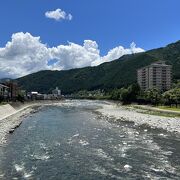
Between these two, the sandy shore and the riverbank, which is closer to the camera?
the riverbank

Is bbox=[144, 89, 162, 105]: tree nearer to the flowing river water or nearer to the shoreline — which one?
the shoreline

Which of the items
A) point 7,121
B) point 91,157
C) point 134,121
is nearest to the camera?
point 91,157

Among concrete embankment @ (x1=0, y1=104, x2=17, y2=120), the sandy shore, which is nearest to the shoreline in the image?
the sandy shore

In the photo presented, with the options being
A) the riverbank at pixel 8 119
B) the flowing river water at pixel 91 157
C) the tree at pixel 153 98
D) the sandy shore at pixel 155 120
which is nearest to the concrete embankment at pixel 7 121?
the riverbank at pixel 8 119

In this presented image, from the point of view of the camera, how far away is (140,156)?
1275 inches

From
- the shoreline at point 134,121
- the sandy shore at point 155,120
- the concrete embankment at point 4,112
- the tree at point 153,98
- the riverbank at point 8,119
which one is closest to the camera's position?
the riverbank at point 8,119

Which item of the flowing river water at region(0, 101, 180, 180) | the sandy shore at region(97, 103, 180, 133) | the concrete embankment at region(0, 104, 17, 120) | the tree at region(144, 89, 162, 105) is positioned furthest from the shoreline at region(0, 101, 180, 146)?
the tree at region(144, 89, 162, 105)

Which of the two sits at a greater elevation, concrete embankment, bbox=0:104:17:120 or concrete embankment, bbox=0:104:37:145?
concrete embankment, bbox=0:104:17:120

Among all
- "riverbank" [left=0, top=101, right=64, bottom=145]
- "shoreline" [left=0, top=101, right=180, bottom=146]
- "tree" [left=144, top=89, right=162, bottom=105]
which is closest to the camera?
"riverbank" [left=0, top=101, right=64, bottom=145]

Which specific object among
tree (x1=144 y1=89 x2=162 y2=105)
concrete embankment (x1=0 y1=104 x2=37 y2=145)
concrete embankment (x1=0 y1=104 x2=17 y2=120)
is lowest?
concrete embankment (x1=0 y1=104 x2=37 y2=145)

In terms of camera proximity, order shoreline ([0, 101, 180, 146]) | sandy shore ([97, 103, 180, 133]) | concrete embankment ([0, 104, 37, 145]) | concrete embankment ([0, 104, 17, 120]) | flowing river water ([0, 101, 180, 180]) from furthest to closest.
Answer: concrete embankment ([0, 104, 17, 120])
sandy shore ([97, 103, 180, 133])
shoreline ([0, 101, 180, 146])
concrete embankment ([0, 104, 37, 145])
flowing river water ([0, 101, 180, 180])

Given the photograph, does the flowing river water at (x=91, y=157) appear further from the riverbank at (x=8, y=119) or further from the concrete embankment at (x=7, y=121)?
the riverbank at (x=8, y=119)

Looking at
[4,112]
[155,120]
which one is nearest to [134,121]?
[155,120]

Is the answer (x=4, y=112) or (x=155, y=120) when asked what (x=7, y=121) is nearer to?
(x=4, y=112)
